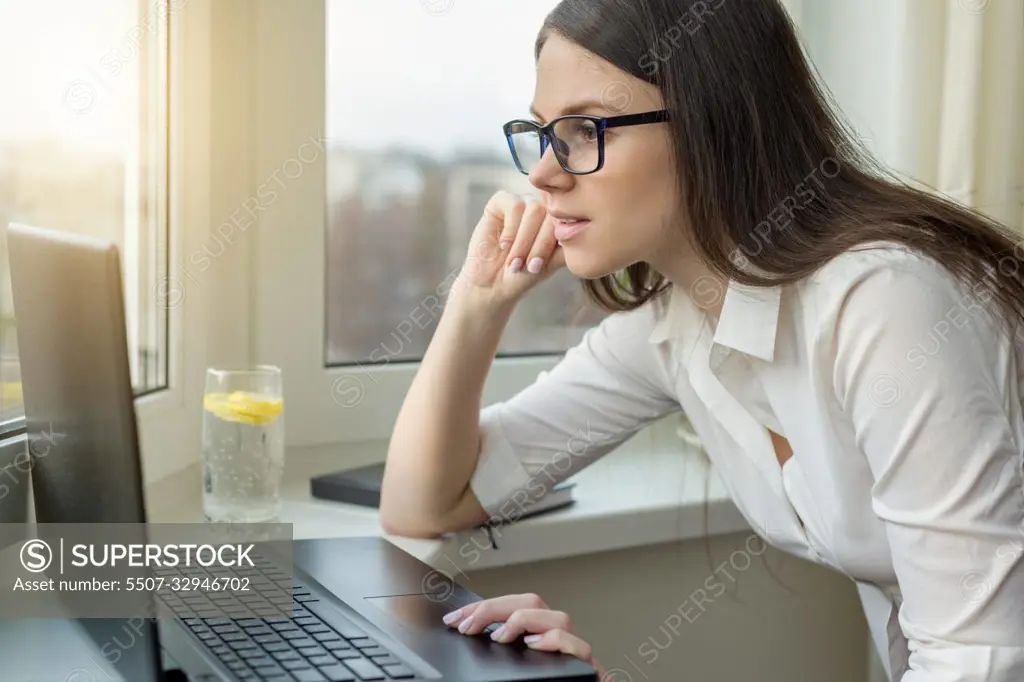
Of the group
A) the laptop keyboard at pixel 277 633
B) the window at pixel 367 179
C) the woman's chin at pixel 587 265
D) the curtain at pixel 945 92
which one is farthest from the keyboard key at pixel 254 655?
the curtain at pixel 945 92

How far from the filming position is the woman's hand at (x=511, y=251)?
130cm

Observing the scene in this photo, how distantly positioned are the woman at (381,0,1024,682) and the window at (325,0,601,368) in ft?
1.33

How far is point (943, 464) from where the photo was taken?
3.08 feet

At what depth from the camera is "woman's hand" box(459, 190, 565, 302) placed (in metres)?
1.30

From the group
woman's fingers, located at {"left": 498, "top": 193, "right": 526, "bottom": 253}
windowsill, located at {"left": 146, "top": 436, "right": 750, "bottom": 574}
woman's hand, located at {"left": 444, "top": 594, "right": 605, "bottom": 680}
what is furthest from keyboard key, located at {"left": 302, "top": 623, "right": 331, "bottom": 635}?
woman's fingers, located at {"left": 498, "top": 193, "right": 526, "bottom": 253}

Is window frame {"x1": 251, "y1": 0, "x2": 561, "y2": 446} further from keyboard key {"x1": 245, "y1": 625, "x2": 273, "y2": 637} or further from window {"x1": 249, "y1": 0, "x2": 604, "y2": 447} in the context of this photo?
keyboard key {"x1": 245, "y1": 625, "x2": 273, "y2": 637}

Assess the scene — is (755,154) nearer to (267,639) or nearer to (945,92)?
(945,92)

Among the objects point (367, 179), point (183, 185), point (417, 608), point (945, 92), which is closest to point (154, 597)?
point (417, 608)

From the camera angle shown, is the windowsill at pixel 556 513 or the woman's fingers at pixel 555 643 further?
the windowsill at pixel 556 513

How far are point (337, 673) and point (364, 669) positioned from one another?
0.02m

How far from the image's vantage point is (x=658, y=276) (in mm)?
1365

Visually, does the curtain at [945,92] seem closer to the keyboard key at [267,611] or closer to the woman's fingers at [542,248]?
the woman's fingers at [542,248]

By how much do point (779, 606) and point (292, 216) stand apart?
3.05 ft

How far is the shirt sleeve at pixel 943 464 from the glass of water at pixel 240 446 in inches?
27.2
